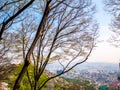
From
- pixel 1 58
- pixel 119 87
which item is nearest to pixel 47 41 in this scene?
pixel 1 58

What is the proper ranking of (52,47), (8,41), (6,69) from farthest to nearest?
1. (6,69)
2. (8,41)
3. (52,47)

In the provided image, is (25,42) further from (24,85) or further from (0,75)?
(24,85)

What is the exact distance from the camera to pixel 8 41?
19.0m

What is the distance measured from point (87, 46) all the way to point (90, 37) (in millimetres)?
572

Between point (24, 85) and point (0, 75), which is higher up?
point (0, 75)

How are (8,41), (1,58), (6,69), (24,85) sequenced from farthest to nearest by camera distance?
(24,85)
(6,69)
(1,58)
(8,41)

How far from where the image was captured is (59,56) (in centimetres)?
1864

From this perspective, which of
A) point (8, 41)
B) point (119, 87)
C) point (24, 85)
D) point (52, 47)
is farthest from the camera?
point (24, 85)

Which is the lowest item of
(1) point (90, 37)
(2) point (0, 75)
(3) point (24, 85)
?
(3) point (24, 85)

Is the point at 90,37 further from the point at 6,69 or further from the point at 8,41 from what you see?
the point at 6,69

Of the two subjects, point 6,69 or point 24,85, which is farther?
point 24,85

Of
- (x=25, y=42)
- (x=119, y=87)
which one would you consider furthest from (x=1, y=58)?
(x=119, y=87)

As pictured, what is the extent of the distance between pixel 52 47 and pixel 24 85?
25.7m

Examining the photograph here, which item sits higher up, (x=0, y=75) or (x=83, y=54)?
(x=83, y=54)
